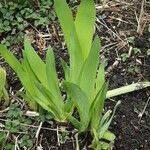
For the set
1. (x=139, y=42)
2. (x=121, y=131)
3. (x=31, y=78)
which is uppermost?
(x=31, y=78)

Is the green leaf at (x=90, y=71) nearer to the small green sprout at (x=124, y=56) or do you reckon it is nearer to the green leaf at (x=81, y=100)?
the green leaf at (x=81, y=100)

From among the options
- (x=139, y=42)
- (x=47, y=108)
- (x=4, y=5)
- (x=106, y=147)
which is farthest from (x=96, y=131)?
(x=4, y=5)

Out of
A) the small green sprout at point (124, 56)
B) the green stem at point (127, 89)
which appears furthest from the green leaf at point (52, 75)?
the small green sprout at point (124, 56)

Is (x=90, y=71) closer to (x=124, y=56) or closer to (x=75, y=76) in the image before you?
(x=75, y=76)

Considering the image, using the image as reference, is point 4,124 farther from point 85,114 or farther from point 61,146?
point 85,114

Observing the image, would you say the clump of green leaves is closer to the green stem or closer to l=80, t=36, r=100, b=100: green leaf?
l=80, t=36, r=100, b=100: green leaf
